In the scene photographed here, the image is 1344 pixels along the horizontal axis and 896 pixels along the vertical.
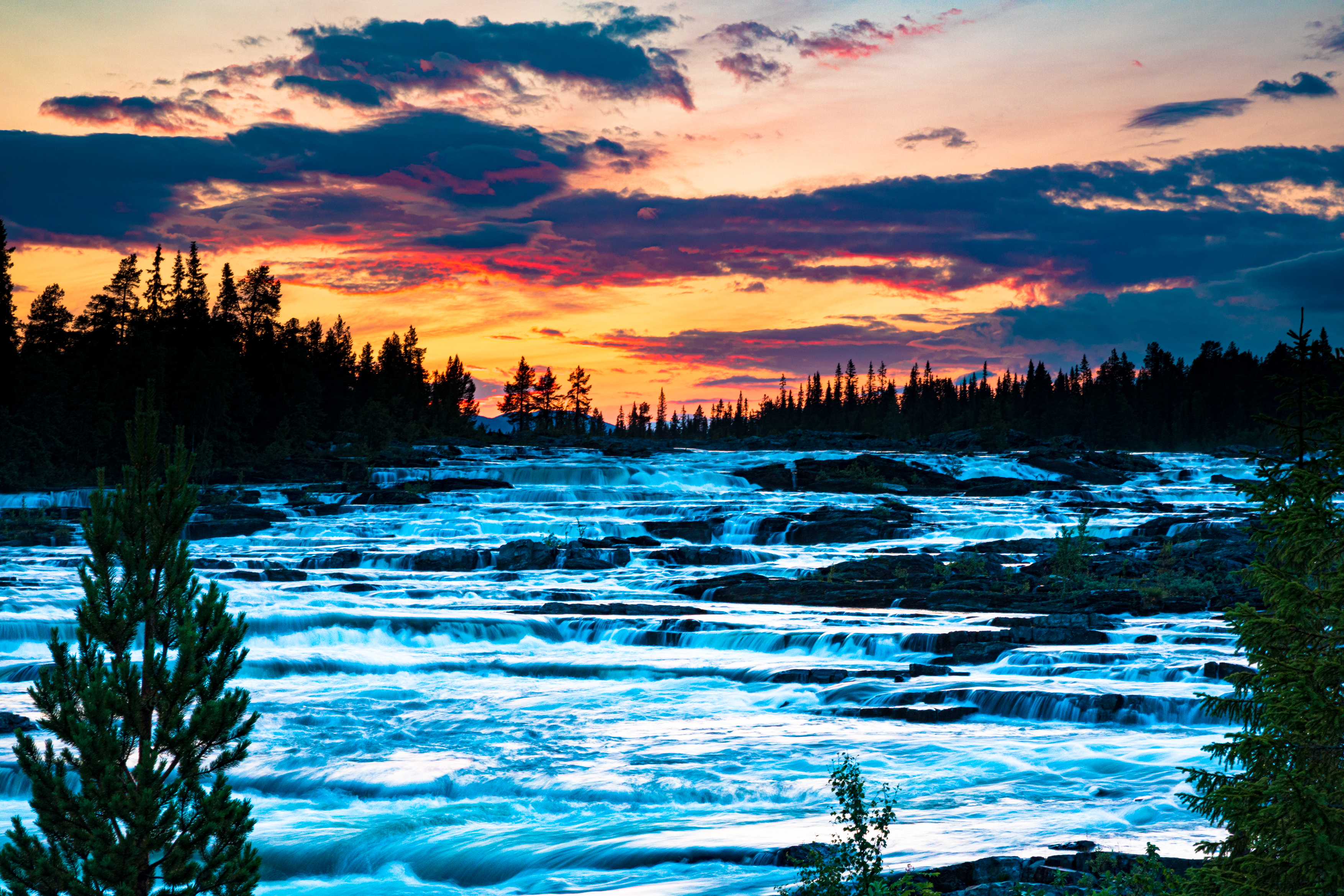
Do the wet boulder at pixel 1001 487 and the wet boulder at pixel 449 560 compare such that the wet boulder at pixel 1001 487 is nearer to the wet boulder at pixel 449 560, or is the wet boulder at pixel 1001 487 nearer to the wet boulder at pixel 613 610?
the wet boulder at pixel 449 560

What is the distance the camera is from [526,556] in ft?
125

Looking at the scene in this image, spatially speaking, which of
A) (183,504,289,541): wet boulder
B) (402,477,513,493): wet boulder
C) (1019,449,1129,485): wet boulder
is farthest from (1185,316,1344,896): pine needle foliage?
(1019,449,1129,485): wet boulder

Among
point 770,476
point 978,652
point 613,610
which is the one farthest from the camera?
point 770,476

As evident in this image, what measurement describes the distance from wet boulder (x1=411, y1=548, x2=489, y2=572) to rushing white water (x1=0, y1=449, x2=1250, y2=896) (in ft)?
3.98

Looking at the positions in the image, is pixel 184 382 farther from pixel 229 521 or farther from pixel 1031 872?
pixel 1031 872

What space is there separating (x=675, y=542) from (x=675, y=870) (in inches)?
1249

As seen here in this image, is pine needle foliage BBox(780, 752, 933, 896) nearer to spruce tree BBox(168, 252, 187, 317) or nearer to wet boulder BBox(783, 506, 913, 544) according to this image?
wet boulder BBox(783, 506, 913, 544)

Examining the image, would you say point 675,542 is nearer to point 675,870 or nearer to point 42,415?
point 675,870

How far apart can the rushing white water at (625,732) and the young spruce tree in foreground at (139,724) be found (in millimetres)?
5186

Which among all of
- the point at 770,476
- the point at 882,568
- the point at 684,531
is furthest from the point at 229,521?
the point at 770,476

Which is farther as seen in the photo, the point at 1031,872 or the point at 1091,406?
the point at 1091,406

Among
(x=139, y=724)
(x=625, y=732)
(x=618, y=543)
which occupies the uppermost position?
(x=139, y=724)

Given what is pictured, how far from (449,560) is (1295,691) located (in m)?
34.1

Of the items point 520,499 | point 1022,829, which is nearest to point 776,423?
point 520,499
